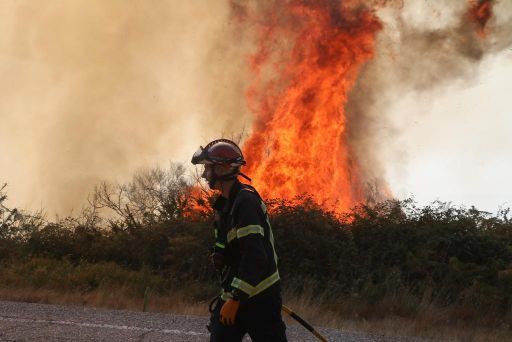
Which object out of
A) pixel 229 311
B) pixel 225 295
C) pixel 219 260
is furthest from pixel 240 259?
pixel 229 311

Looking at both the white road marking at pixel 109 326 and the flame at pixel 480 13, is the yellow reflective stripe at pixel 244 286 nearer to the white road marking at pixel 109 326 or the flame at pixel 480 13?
the white road marking at pixel 109 326

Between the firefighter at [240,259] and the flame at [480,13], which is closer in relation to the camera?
the firefighter at [240,259]

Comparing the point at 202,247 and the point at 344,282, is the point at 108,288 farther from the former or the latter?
the point at 344,282

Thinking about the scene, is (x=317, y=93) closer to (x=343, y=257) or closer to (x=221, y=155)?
(x=343, y=257)

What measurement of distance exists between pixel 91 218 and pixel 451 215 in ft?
35.9

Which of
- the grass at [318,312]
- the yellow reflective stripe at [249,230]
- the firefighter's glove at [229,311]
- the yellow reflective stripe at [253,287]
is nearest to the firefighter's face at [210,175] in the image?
the yellow reflective stripe at [249,230]

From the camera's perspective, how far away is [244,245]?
376 centimetres

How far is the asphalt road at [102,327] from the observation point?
6914mm

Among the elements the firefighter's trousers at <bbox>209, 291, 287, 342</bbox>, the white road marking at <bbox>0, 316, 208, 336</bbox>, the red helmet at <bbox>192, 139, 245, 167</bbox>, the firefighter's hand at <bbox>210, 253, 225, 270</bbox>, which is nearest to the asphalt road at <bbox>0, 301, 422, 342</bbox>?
the white road marking at <bbox>0, 316, 208, 336</bbox>

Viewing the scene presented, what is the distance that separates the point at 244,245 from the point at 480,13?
52.9ft

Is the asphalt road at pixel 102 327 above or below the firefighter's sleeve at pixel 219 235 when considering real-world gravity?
below

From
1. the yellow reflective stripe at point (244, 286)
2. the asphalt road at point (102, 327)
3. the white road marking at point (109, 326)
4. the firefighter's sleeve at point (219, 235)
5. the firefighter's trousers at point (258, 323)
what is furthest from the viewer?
the white road marking at point (109, 326)

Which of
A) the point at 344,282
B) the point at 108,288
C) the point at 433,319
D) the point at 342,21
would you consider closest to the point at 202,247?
the point at 108,288

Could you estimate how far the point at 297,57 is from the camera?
18.9m
